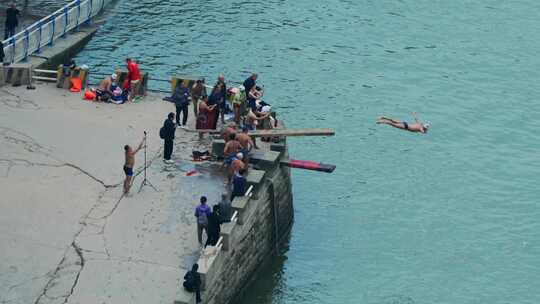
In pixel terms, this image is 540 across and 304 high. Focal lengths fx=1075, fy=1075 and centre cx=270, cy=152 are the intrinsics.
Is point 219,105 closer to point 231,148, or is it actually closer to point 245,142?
point 245,142

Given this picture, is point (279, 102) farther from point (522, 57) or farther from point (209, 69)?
point (522, 57)

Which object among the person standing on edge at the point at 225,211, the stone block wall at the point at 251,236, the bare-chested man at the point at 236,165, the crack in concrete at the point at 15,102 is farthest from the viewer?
the crack in concrete at the point at 15,102

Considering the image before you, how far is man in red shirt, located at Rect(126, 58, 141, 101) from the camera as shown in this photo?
4244 cm

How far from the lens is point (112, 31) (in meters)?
60.9

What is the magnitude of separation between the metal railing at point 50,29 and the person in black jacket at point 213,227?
1972 centimetres

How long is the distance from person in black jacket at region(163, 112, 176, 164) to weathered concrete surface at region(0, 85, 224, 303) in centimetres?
39

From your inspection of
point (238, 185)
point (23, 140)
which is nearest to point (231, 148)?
point (238, 185)

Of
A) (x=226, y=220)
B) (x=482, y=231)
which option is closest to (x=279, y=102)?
(x=482, y=231)

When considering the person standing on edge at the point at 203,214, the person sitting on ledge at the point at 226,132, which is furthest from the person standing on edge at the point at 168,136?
the person standing on edge at the point at 203,214

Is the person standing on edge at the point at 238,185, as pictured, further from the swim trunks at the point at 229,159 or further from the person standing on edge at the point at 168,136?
the person standing on edge at the point at 168,136

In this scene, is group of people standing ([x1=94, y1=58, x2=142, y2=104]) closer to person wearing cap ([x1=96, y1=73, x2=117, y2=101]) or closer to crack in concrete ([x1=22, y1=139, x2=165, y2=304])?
person wearing cap ([x1=96, y1=73, x2=117, y2=101])

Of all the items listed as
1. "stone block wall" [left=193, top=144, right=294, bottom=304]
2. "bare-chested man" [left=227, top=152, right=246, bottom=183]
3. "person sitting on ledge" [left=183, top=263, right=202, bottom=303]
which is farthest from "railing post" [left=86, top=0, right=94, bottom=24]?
"person sitting on ledge" [left=183, top=263, right=202, bottom=303]

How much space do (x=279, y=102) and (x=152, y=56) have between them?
27.7 ft

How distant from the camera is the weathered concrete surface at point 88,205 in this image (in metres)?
30.8
